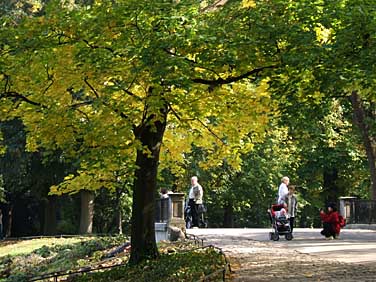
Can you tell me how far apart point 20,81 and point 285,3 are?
5.84 metres

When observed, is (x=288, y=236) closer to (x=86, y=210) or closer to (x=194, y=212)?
(x=194, y=212)

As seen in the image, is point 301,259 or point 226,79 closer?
point 226,79

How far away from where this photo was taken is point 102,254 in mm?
21594

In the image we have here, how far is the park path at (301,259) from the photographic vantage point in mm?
11930

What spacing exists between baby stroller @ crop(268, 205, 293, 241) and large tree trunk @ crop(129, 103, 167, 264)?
6.03 metres

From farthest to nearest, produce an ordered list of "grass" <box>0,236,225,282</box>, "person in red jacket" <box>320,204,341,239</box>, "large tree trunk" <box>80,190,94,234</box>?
1. "large tree trunk" <box>80,190,94,234</box>
2. "person in red jacket" <box>320,204,341,239</box>
3. "grass" <box>0,236,225,282</box>

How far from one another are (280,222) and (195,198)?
15.5ft

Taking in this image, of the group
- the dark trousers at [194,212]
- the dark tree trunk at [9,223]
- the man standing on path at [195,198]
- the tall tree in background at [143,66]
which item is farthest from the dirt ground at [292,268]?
the dark tree trunk at [9,223]

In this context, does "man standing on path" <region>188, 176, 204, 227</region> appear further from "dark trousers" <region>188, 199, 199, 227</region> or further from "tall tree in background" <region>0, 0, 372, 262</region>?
"tall tree in background" <region>0, 0, 372, 262</region>

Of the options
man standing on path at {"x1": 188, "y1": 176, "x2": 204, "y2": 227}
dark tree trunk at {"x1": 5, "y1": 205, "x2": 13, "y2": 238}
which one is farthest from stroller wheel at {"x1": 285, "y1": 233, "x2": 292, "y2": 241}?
dark tree trunk at {"x1": 5, "y1": 205, "x2": 13, "y2": 238}

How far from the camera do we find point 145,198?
1470cm

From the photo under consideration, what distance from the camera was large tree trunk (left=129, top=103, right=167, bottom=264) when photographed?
14.5 metres

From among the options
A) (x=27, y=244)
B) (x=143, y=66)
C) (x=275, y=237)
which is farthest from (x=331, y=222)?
(x=27, y=244)

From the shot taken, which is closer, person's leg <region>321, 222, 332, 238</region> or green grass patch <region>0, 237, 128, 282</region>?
person's leg <region>321, 222, 332, 238</region>
